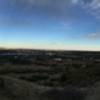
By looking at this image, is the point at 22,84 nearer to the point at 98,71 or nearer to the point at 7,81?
the point at 7,81

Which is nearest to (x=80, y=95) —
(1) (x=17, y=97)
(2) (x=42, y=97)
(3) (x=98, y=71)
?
(2) (x=42, y=97)

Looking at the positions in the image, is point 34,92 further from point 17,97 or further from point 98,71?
point 98,71

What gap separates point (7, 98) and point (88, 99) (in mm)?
4739

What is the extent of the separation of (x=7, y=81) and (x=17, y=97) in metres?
3.06

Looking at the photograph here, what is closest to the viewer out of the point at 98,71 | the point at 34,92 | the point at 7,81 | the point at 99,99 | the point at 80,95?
the point at 99,99

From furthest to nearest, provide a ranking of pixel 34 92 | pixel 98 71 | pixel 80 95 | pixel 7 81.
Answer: pixel 98 71
pixel 7 81
pixel 34 92
pixel 80 95

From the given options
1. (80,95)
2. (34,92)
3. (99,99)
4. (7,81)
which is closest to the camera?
(99,99)

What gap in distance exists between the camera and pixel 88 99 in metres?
16.5

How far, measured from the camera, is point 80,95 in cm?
1719

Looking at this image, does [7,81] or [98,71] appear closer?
[7,81]

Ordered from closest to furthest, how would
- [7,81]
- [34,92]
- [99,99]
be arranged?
1. [99,99]
2. [34,92]
3. [7,81]

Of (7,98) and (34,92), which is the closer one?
(7,98)

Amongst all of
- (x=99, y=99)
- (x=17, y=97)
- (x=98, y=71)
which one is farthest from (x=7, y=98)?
(x=98, y=71)

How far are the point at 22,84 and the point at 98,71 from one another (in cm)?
1733
